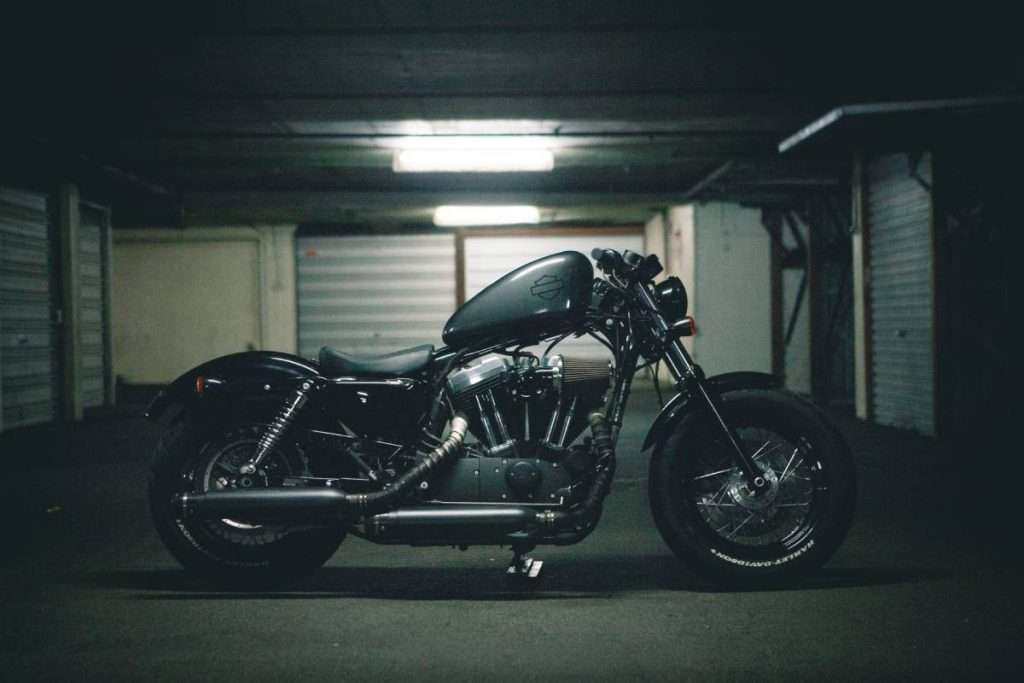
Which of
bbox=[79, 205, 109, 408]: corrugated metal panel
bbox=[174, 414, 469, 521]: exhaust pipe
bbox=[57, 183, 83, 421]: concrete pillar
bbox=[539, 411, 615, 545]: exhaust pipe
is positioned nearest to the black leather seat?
bbox=[174, 414, 469, 521]: exhaust pipe

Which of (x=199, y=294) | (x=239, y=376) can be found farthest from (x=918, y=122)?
(x=199, y=294)

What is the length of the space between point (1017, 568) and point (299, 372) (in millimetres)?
3265

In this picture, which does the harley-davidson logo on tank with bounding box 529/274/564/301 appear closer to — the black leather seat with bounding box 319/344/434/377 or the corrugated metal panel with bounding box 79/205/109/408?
the black leather seat with bounding box 319/344/434/377

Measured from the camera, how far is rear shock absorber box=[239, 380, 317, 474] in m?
3.97

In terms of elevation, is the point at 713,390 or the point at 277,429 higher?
the point at 713,390

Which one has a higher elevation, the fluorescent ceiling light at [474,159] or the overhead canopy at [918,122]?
the fluorescent ceiling light at [474,159]

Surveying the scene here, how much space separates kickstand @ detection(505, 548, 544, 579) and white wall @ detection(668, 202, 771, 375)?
12081mm

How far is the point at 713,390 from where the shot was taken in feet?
13.3

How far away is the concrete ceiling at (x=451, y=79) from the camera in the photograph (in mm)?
8008

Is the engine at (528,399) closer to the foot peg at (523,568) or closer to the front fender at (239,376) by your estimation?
the foot peg at (523,568)

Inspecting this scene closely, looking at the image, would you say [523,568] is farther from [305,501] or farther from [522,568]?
[305,501]

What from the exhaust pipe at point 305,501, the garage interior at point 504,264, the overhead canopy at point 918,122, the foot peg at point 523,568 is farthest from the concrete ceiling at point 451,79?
the foot peg at point 523,568

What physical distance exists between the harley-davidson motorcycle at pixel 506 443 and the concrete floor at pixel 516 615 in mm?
247

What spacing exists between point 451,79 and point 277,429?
5918 mm
